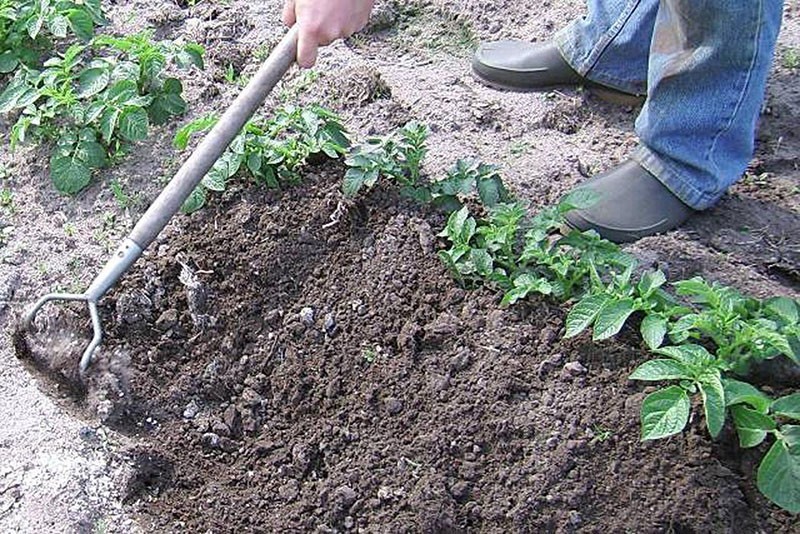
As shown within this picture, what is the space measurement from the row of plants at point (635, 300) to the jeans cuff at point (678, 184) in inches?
11.0

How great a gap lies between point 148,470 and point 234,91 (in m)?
1.31

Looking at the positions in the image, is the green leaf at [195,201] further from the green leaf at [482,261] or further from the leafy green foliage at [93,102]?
the green leaf at [482,261]

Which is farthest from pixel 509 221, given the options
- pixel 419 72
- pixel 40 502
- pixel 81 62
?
pixel 81 62

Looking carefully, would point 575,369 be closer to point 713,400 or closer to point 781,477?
point 713,400

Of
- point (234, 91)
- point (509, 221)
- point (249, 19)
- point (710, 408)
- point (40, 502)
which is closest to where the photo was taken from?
point (710, 408)

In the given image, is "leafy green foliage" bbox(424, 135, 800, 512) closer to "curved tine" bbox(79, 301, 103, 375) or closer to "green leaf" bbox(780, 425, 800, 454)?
"green leaf" bbox(780, 425, 800, 454)

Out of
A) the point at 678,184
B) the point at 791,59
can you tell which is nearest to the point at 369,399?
the point at 678,184

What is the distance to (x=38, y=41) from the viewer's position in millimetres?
3350

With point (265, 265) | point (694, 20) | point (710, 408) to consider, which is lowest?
point (265, 265)

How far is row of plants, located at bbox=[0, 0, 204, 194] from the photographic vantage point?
9.74 ft

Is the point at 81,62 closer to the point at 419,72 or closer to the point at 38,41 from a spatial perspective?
the point at 38,41

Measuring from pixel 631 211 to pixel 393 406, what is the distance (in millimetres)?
840

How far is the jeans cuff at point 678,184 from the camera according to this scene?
8.88 feet

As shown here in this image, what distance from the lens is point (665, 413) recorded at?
207 cm
